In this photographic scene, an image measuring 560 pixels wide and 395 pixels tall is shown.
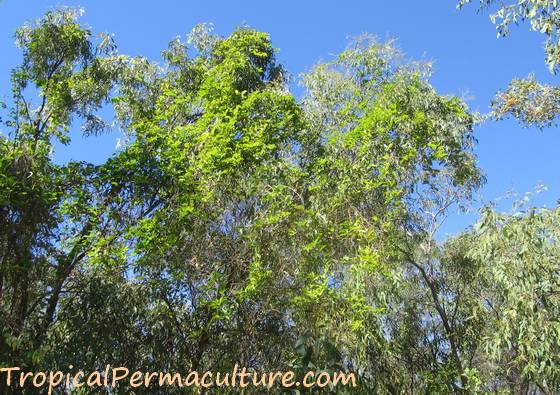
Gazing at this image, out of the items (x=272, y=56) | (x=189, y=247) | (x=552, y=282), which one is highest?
(x=272, y=56)

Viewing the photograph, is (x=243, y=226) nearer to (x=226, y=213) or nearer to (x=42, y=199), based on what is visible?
(x=226, y=213)

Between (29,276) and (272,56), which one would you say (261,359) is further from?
(272,56)

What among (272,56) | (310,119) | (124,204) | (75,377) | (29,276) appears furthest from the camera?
(272,56)

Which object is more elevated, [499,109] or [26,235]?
[499,109]

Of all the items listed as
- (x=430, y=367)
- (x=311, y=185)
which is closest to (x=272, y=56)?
(x=311, y=185)

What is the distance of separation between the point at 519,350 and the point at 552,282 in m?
1.04

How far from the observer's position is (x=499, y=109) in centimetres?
855

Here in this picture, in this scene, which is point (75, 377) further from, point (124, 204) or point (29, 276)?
point (124, 204)

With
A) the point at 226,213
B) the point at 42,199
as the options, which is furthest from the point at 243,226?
the point at 42,199

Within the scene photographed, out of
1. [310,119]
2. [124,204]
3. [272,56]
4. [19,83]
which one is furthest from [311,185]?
[19,83]

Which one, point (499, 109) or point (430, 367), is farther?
point (430, 367)

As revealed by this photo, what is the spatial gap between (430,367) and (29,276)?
23.7ft

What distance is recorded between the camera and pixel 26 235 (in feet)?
24.2

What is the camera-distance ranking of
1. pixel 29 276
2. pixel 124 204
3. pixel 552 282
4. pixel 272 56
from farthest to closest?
pixel 272 56 < pixel 124 204 < pixel 29 276 < pixel 552 282
